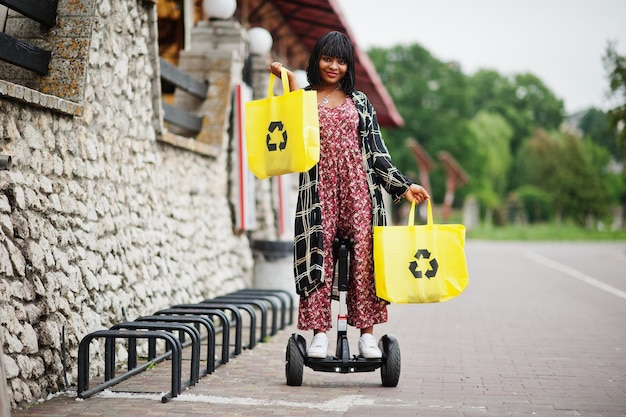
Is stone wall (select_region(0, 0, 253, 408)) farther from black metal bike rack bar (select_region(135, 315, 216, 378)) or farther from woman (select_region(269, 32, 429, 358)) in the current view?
woman (select_region(269, 32, 429, 358))

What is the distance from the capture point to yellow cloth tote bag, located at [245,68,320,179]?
17.2 ft

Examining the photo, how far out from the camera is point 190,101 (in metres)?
10.7

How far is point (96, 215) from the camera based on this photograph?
6.25m

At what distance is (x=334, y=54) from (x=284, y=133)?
2.17 feet

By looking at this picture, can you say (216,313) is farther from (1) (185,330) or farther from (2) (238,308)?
(1) (185,330)

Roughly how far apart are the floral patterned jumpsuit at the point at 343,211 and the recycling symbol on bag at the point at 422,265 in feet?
1.39

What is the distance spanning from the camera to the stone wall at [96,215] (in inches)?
198

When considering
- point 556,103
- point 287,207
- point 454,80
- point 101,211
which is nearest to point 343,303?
point 101,211

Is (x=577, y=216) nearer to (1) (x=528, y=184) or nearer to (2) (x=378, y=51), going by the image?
(2) (x=378, y=51)

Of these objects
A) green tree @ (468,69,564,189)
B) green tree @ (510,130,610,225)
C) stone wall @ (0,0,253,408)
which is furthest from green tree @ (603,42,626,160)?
green tree @ (468,69,564,189)

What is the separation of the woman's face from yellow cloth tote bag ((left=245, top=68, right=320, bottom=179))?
278 millimetres

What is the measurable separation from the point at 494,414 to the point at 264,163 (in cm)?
195

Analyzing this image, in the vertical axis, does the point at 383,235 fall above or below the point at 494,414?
above

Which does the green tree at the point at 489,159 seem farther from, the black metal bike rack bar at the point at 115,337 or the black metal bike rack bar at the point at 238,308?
the black metal bike rack bar at the point at 115,337
